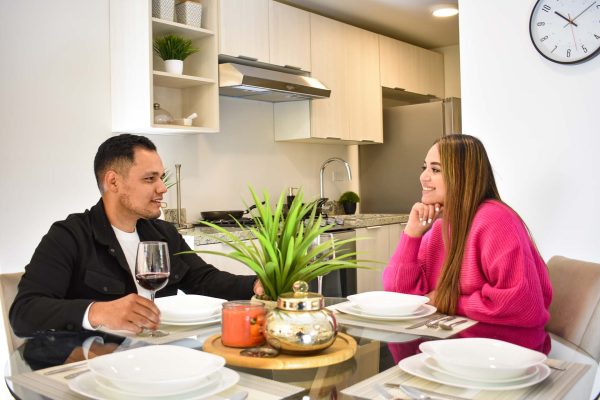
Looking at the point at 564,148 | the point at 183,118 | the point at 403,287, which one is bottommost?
the point at 403,287

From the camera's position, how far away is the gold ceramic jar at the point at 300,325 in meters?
1.17

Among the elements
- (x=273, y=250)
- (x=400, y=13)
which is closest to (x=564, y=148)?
(x=273, y=250)

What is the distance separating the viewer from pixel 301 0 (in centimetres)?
449

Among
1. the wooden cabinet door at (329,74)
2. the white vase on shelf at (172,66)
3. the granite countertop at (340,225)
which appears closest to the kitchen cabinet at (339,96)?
the wooden cabinet door at (329,74)

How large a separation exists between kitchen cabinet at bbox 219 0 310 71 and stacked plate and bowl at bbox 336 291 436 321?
2460 mm

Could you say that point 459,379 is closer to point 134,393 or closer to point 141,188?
point 134,393

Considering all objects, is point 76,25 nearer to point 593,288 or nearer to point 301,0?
point 301,0

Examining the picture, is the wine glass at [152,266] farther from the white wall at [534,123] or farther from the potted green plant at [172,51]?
the potted green plant at [172,51]

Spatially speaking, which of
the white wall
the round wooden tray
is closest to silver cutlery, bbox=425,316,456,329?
the round wooden tray

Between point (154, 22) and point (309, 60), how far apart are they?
1.37m

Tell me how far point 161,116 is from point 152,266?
7.15 ft

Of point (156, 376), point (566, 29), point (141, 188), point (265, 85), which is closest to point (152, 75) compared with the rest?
point (265, 85)

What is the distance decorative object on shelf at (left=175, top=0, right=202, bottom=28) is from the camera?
3.57 m

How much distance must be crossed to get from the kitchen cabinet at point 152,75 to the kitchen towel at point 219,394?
2.34 meters
